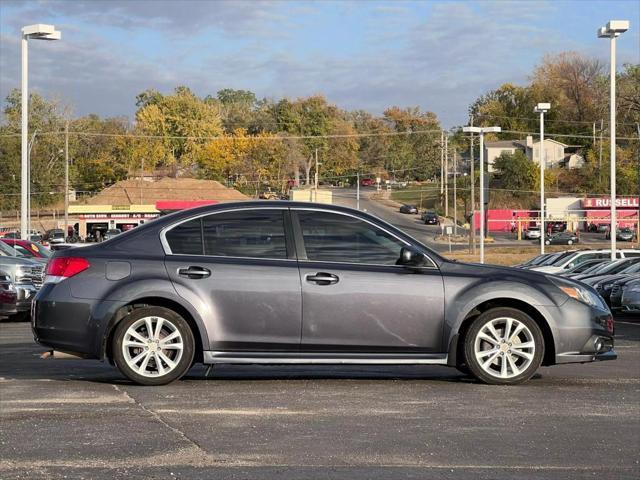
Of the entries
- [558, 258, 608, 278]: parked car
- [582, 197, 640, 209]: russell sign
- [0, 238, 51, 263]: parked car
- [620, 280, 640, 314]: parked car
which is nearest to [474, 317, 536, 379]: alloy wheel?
[620, 280, 640, 314]: parked car

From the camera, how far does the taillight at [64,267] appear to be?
8.59 m

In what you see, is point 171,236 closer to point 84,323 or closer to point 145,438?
point 84,323

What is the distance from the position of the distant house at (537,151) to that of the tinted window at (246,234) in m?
110

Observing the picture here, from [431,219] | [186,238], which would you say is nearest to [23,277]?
[186,238]

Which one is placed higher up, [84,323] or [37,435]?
[84,323]

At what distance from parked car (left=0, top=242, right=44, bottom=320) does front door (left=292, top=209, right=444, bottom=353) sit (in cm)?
1080

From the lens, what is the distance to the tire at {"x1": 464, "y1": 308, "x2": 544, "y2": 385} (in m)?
8.65

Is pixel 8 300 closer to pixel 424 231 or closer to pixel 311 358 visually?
pixel 311 358

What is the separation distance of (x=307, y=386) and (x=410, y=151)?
128355mm

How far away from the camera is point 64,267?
865cm

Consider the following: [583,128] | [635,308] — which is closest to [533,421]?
[635,308]

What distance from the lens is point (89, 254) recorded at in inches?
341

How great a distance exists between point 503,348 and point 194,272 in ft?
9.11

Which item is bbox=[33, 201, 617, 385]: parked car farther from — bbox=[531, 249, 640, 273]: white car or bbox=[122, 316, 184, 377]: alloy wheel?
bbox=[531, 249, 640, 273]: white car
